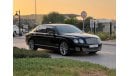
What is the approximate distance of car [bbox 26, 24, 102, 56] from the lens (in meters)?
5.45

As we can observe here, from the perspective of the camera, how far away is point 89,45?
5488 millimetres

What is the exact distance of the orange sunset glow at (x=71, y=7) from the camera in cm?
537

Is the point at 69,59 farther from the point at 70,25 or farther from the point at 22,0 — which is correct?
the point at 22,0

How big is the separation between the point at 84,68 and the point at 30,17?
0.98m

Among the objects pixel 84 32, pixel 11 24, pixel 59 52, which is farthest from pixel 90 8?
pixel 11 24

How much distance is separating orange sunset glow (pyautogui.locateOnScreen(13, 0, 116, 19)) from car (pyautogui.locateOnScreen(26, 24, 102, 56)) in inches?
8.7

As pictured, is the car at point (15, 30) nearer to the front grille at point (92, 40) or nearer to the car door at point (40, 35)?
the car door at point (40, 35)

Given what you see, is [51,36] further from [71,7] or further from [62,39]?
[71,7]

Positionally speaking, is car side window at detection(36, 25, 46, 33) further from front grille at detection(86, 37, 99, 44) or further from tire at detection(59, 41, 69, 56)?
front grille at detection(86, 37, 99, 44)

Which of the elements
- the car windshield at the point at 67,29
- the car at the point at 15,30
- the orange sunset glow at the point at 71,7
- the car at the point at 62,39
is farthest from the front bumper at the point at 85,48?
the car at the point at 15,30

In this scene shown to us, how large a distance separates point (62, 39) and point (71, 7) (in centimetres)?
44

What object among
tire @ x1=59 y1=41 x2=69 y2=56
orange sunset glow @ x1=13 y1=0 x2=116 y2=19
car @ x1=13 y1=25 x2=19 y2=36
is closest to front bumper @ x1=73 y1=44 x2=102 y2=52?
tire @ x1=59 y1=41 x2=69 y2=56
